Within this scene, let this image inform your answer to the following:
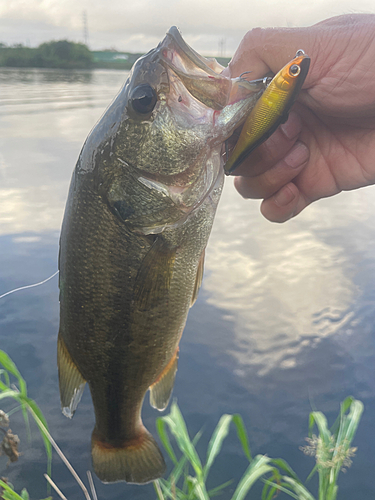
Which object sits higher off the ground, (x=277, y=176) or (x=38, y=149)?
(x=277, y=176)

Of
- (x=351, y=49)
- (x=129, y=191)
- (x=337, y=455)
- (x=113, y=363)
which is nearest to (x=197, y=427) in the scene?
(x=337, y=455)

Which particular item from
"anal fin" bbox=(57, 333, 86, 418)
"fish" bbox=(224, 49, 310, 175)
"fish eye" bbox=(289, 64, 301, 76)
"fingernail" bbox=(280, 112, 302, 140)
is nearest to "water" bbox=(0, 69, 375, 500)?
"anal fin" bbox=(57, 333, 86, 418)

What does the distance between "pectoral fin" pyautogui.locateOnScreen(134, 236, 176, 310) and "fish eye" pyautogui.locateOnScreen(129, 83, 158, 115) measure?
1.71ft

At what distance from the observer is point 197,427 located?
15.7 ft

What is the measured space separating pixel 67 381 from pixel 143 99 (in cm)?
134

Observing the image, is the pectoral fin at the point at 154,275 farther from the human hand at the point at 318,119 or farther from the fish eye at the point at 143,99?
the human hand at the point at 318,119

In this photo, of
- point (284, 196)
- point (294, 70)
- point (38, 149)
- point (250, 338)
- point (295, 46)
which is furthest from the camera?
point (38, 149)

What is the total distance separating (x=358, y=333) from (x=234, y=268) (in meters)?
2.65

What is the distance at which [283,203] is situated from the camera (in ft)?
8.43

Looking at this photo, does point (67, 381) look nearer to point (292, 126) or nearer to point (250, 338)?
point (292, 126)

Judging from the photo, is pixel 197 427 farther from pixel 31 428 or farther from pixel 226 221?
pixel 226 221

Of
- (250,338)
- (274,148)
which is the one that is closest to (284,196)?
(274,148)

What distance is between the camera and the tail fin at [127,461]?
209 centimetres

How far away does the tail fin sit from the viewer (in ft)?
6.84
